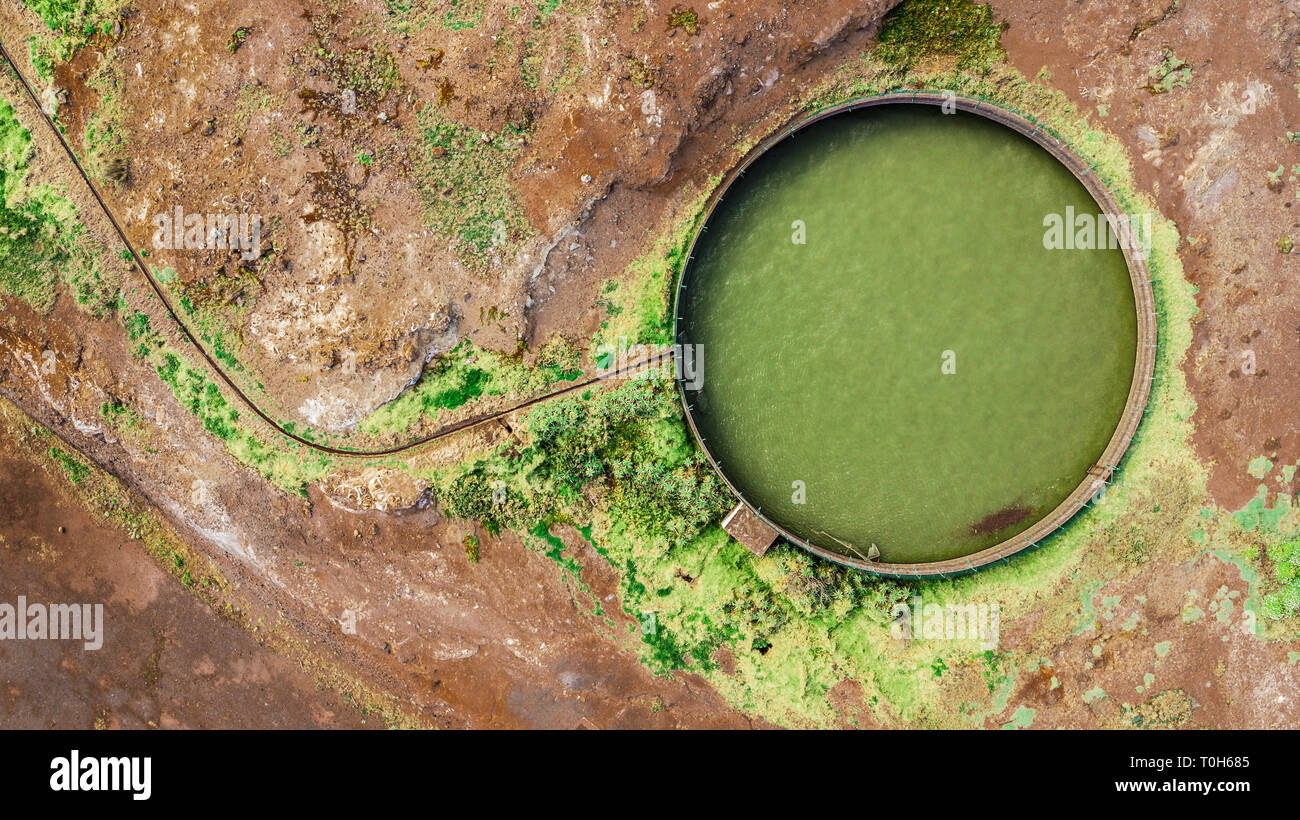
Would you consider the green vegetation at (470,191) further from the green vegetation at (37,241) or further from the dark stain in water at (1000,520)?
the dark stain in water at (1000,520)

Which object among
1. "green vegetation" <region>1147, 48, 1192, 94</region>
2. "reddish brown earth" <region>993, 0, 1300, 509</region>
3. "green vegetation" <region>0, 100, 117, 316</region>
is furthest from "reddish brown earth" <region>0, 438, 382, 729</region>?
"green vegetation" <region>1147, 48, 1192, 94</region>

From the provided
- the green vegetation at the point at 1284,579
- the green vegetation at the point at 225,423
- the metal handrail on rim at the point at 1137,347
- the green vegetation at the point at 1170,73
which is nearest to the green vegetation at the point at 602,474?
the metal handrail on rim at the point at 1137,347

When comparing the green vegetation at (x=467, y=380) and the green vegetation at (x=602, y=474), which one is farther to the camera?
the green vegetation at (x=467, y=380)

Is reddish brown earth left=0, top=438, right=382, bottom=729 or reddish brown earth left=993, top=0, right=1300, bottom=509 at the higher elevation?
reddish brown earth left=993, top=0, right=1300, bottom=509

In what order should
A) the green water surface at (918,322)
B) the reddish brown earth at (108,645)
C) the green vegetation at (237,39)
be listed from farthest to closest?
the reddish brown earth at (108,645) < the green vegetation at (237,39) < the green water surface at (918,322)

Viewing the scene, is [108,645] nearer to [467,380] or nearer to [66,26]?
[467,380]

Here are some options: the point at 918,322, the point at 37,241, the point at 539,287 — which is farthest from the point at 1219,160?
the point at 37,241

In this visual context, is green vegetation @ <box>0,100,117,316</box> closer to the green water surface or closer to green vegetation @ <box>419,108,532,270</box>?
green vegetation @ <box>419,108,532,270</box>

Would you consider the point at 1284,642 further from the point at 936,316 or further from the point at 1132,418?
the point at 936,316
